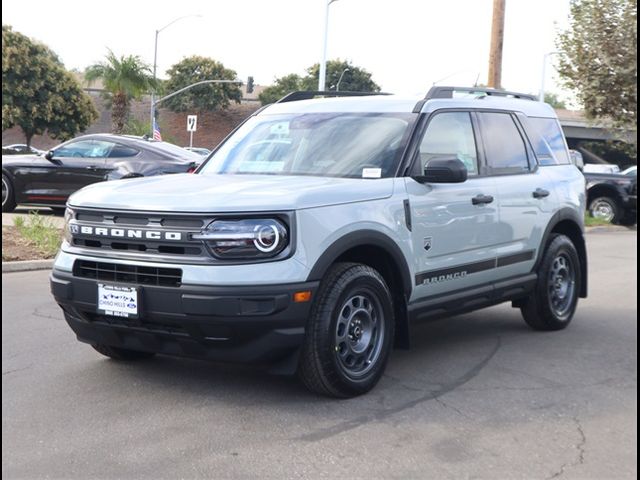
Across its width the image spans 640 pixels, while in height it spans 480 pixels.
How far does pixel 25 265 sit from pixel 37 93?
3737 cm

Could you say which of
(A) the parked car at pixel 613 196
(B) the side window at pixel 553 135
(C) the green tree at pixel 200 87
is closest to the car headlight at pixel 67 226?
(B) the side window at pixel 553 135

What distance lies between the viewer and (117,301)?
4.96 meters

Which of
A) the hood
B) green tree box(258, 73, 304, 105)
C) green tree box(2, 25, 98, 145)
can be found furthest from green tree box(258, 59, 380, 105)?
the hood

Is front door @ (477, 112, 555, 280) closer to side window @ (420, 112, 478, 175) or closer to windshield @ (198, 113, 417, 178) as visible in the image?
side window @ (420, 112, 478, 175)

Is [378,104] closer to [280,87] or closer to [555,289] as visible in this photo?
[555,289]

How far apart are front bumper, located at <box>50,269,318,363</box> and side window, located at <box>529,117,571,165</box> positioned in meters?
3.58

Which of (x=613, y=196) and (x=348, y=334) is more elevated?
(x=613, y=196)

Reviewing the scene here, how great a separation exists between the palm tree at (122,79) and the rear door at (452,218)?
23.5 m

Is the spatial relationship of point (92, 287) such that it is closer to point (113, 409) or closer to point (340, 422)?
point (113, 409)

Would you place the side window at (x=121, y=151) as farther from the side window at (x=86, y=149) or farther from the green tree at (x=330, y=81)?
the green tree at (x=330, y=81)

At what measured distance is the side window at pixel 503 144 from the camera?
677 cm

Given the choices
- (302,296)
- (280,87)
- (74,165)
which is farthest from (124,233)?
(280,87)

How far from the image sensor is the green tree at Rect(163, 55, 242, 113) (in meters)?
62.8

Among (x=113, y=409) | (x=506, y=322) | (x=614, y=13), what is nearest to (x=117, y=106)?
(x=614, y=13)
